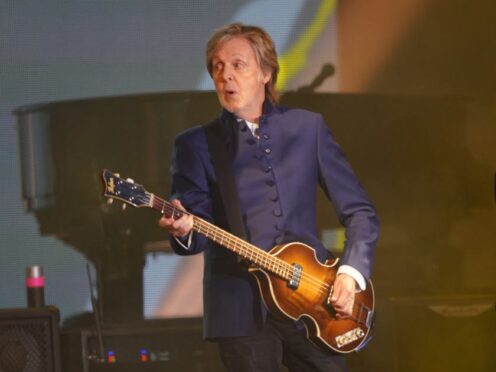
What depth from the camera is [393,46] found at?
5145mm

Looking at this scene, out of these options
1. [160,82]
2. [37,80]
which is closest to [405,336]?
[160,82]

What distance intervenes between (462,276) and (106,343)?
2017 mm

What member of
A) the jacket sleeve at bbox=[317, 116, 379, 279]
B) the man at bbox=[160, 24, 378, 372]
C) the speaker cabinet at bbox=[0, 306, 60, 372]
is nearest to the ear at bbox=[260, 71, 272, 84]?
the man at bbox=[160, 24, 378, 372]

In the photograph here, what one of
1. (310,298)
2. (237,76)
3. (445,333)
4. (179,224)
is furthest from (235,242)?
(445,333)

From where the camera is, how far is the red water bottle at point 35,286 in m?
4.50

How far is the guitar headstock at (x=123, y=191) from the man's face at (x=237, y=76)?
0.46 m

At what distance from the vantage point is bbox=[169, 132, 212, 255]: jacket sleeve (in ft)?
10.2

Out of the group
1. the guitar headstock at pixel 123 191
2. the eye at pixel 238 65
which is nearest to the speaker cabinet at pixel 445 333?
the eye at pixel 238 65

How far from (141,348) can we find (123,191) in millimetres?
1693

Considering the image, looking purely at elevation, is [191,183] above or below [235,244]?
above

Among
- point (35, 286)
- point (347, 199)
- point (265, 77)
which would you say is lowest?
point (35, 286)

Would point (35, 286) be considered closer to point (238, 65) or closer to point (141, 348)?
point (141, 348)

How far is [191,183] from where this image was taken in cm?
316

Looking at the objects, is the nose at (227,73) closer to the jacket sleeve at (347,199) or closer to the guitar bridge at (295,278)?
the jacket sleeve at (347,199)
